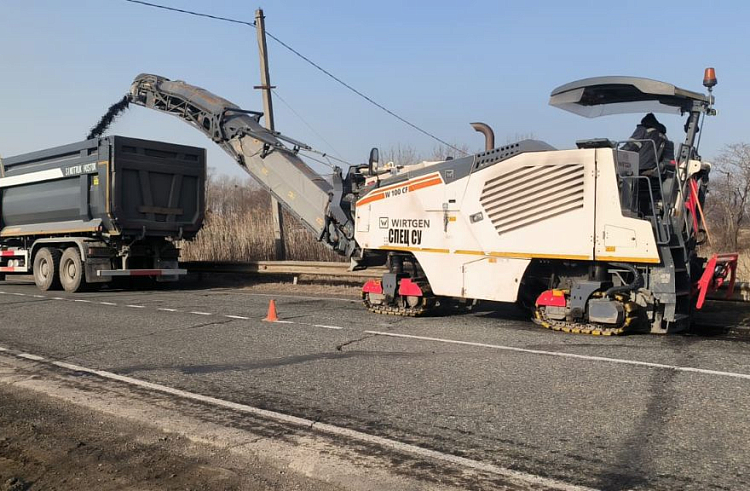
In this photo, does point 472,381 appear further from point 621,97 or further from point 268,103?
point 268,103

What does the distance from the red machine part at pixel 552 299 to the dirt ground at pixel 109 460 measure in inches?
224

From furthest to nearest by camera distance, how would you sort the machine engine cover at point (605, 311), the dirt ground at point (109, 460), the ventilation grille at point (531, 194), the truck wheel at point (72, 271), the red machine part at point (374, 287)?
1. the truck wheel at point (72, 271)
2. the red machine part at point (374, 287)
3. the ventilation grille at point (531, 194)
4. the machine engine cover at point (605, 311)
5. the dirt ground at point (109, 460)

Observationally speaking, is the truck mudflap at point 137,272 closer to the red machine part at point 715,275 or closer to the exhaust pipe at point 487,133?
the exhaust pipe at point 487,133

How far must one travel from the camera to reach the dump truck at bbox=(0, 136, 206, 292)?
14680 millimetres

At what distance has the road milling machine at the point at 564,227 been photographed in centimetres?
816

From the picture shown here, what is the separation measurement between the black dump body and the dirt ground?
10343mm

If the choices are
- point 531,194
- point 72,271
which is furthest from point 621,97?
point 72,271

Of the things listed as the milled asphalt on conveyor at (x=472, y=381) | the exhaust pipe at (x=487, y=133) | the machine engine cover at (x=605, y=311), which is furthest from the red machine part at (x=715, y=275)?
the exhaust pipe at (x=487, y=133)

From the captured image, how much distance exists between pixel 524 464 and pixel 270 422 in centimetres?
186

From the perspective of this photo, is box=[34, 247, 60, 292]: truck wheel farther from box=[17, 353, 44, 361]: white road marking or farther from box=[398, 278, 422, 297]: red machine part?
box=[398, 278, 422, 297]: red machine part

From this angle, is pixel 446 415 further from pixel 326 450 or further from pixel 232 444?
pixel 232 444

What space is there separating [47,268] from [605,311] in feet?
44.1

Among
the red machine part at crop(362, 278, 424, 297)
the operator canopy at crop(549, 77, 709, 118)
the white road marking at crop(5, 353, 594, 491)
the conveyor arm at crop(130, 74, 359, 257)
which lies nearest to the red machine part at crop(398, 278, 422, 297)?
the red machine part at crop(362, 278, 424, 297)

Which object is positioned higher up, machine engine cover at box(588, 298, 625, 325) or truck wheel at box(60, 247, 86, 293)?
truck wheel at box(60, 247, 86, 293)
